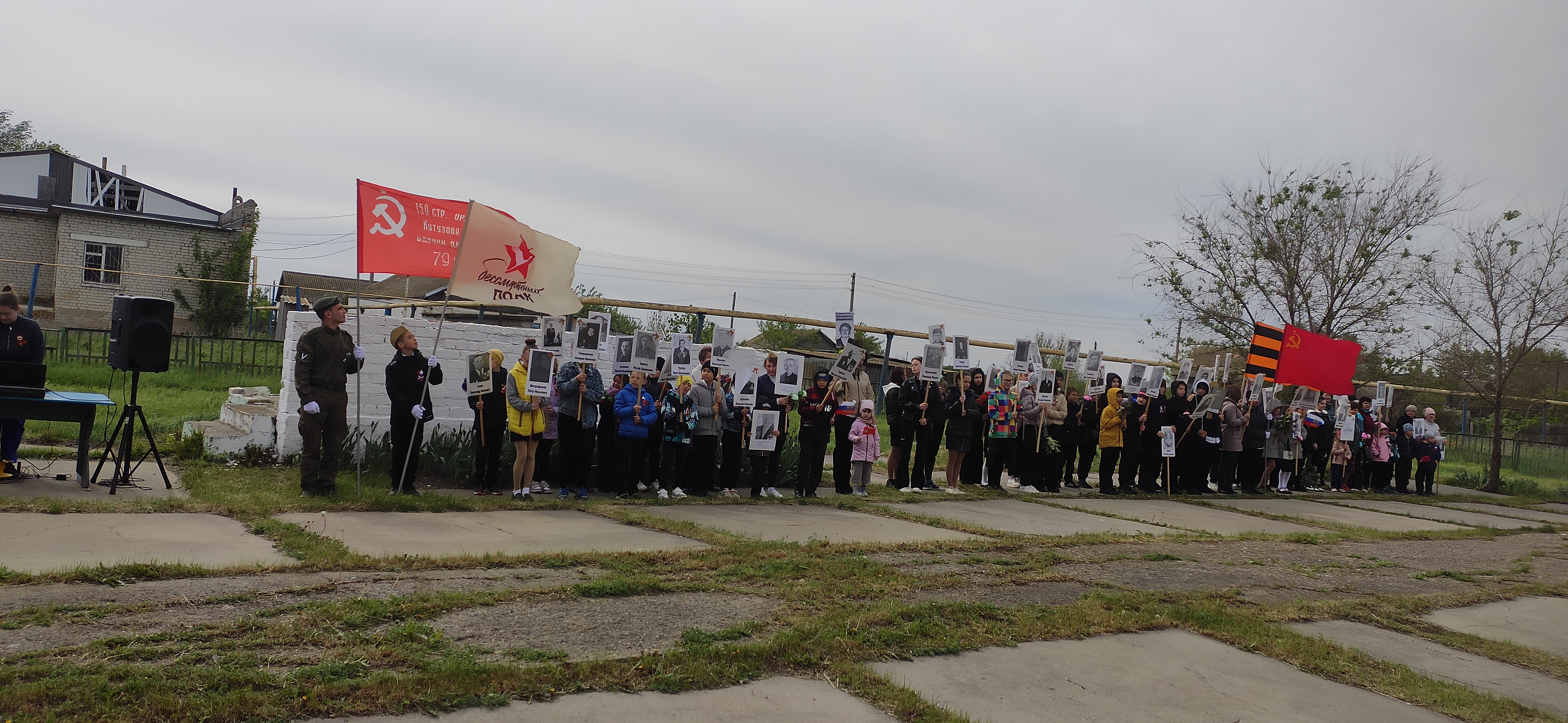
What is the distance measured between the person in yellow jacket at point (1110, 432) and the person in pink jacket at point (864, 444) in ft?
14.7

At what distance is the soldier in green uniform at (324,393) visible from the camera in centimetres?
929

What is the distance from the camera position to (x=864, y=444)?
12.9 meters

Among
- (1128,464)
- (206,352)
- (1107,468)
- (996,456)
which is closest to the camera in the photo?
(996,456)

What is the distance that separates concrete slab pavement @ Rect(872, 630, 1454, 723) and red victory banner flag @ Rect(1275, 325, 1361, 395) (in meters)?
13.8

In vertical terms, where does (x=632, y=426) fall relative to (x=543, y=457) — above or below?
above

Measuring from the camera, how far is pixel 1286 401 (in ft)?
73.4

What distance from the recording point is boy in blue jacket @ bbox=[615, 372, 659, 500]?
11031 mm

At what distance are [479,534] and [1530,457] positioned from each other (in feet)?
84.2

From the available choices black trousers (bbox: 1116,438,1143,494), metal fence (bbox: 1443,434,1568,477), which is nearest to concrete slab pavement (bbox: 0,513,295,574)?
black trousers (bbox: 1116,438,1143,494)

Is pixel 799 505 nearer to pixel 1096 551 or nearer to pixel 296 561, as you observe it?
pixel 1096 551

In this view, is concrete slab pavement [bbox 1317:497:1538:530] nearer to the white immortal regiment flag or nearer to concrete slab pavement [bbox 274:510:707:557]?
concrete slab pavement [bbox 274:510:707:557]

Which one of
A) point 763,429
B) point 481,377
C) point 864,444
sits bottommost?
point 864,444

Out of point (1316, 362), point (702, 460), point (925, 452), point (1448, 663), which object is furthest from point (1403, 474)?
point (1448, 663)

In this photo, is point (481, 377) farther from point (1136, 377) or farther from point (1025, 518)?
point (1136, 377)
